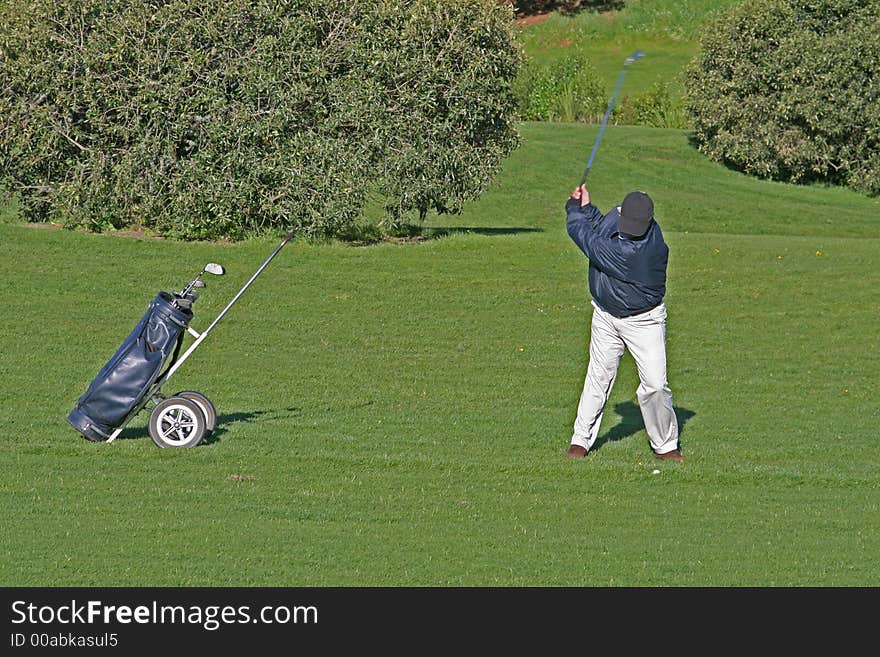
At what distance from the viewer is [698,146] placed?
3341 cm

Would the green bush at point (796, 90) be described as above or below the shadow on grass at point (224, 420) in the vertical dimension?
below

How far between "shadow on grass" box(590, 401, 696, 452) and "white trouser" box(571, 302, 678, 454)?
0.53m

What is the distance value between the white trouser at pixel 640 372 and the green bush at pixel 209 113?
10.6 meters

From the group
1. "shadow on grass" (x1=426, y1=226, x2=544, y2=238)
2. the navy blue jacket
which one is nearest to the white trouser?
the navy blue jacket

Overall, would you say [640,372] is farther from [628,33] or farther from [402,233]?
[628,33]

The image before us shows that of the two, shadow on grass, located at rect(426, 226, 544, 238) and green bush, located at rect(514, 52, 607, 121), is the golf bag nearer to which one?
shadow on grass, located at rect(426, 226, 544, 238)

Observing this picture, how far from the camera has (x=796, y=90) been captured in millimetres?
29750

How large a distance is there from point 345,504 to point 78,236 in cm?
1220

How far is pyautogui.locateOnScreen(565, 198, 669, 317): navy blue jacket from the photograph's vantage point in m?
9.41

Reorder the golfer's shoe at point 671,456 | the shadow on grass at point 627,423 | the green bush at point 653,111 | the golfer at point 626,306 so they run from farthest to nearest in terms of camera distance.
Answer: the green bush at point 653,111 → the shadow on grass at point 627,423 → the golfer's shoe at point 671,456 → the golfer at point 626,306

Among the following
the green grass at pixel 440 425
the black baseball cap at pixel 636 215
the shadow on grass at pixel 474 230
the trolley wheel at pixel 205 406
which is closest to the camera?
the green grass at pixel 440 425

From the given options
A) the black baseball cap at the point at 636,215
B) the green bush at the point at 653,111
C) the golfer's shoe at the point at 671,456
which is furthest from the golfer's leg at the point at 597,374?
the green bush at the point at 653,111

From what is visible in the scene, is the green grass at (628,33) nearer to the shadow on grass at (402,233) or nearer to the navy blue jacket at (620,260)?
the shadow on grass at (402,233)

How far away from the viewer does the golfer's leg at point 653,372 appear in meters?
9.71
